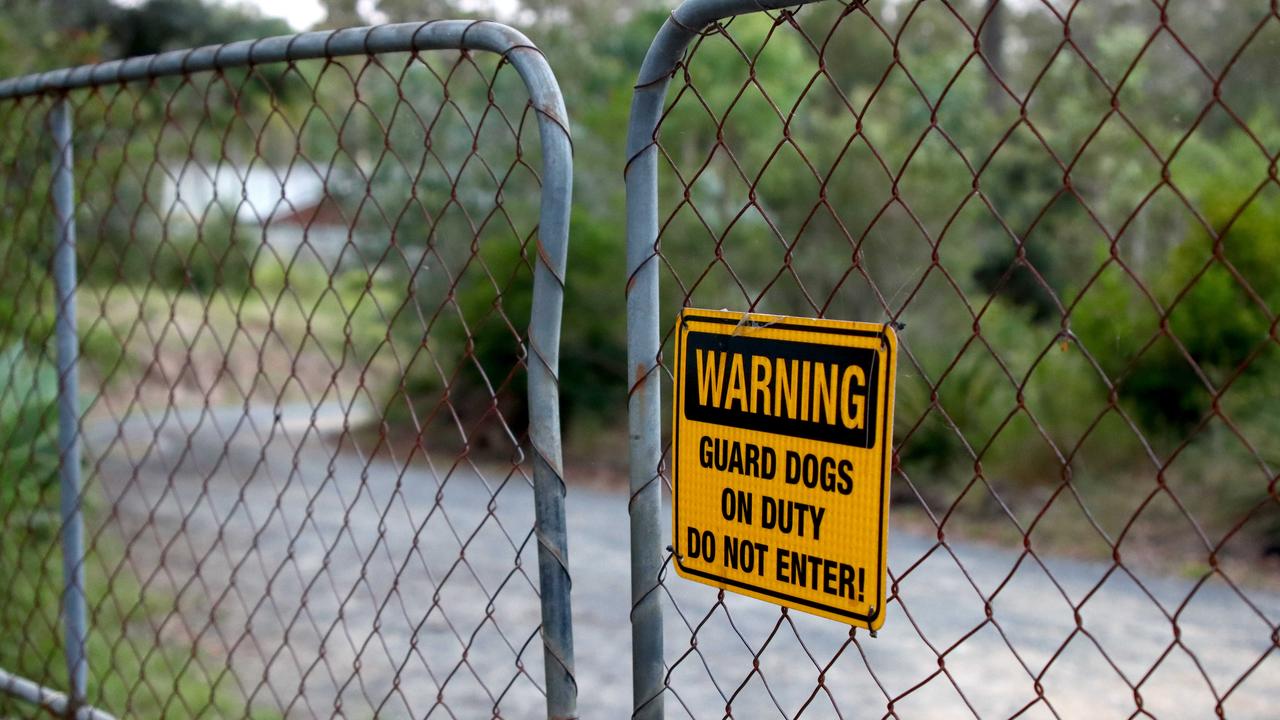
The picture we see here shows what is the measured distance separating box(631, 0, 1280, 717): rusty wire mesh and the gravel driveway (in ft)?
0.11

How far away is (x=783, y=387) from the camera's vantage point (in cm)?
173

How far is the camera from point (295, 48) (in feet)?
7.80

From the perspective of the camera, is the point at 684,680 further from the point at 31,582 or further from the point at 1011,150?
the point at 1011,150

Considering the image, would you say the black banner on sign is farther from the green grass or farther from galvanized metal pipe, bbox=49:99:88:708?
the green grass

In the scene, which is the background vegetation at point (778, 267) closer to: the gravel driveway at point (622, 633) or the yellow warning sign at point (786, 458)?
the yellow warning sign at point (786, 458)

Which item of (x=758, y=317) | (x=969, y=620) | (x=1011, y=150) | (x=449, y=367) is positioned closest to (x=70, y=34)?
(x=449, y=367)

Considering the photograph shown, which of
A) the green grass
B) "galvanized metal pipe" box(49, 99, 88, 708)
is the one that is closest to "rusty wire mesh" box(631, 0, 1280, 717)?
"galvanized metal pipe" box(49, 99, 88, 708)

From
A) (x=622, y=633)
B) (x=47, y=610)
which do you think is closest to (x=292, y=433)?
(x=622, y=633)

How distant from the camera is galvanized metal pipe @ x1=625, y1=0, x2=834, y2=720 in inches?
73.4

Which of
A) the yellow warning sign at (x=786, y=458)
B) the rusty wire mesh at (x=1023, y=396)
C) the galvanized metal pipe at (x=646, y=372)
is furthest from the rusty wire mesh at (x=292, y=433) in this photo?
the rusty wire mesh at (x=1023, y=396)

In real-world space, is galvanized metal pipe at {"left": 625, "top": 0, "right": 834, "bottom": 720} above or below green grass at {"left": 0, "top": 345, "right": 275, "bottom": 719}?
above

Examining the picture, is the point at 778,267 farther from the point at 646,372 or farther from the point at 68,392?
the point at 646,372

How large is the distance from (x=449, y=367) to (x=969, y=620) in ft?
21.5

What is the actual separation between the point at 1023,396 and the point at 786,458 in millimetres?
564
